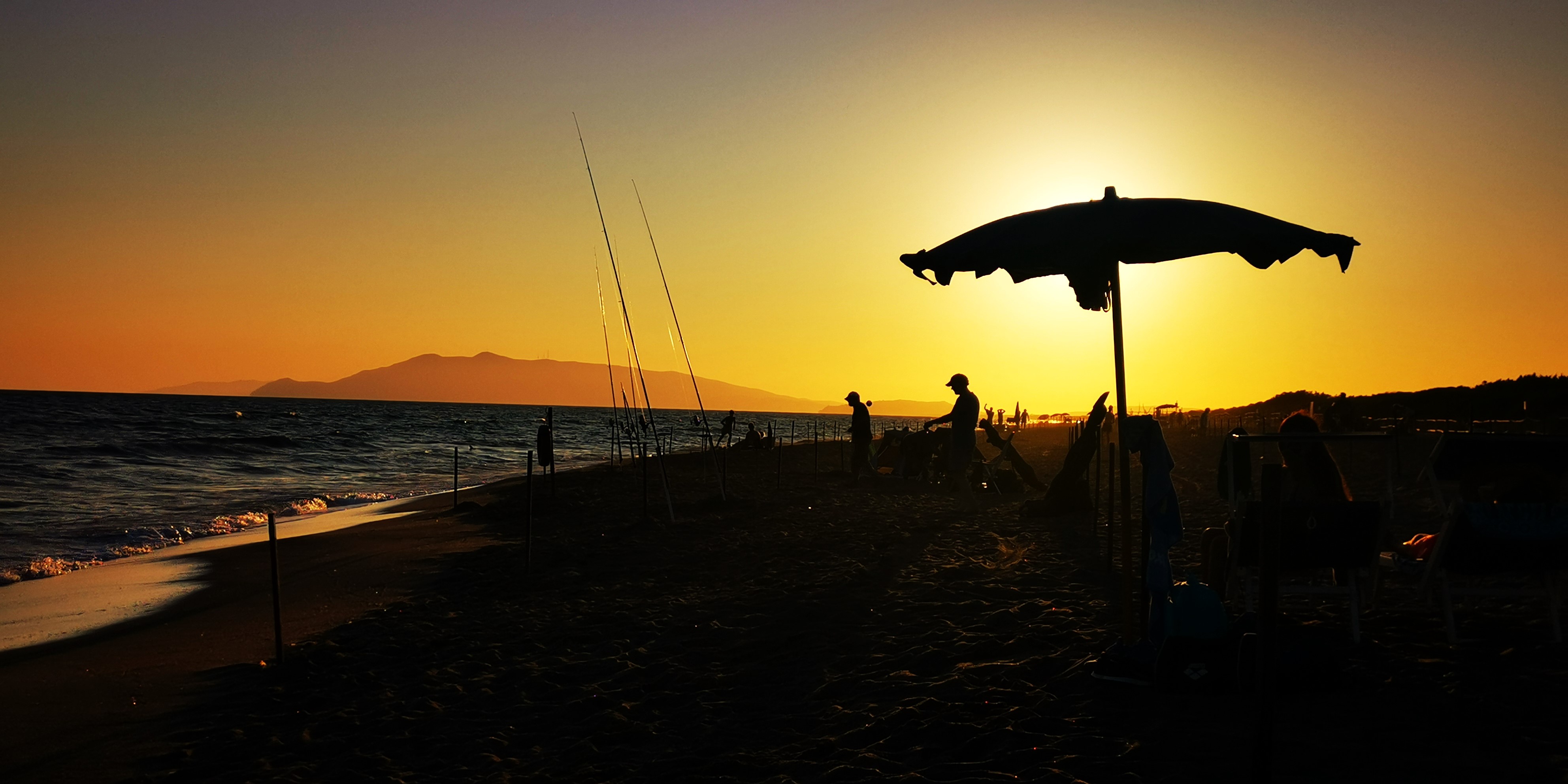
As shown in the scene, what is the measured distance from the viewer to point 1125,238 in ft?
15.0

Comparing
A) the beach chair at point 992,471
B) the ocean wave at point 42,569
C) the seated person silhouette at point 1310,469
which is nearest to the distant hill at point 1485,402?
the beach chair at point 992,471

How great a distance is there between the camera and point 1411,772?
352 cm

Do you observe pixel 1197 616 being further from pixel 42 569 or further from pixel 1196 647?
pixel 42 569

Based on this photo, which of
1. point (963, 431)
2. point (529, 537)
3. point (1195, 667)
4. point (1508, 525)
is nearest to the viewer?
point (1195, 667)

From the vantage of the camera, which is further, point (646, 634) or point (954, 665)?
point (646, 634)

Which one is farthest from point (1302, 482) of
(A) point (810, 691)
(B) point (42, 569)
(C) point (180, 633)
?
(B) point (42, 569)

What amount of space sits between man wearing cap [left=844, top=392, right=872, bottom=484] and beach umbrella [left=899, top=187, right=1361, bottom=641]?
12.4m

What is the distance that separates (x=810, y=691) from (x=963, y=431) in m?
8.08

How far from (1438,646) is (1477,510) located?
2.68ft

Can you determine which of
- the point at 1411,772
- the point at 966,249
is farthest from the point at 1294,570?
the point at 966,249

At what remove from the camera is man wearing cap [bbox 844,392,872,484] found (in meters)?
17.9

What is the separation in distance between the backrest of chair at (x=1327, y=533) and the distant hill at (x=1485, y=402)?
31.8 metres

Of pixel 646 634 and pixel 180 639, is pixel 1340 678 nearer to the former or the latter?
pixel 646 634

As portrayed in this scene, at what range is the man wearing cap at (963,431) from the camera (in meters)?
12.6
